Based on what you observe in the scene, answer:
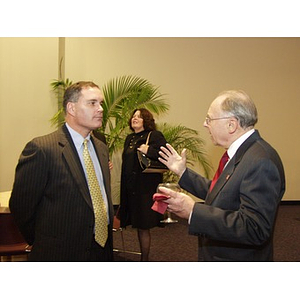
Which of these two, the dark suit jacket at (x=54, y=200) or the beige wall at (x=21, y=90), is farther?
the beige wall at (x=21, y=90)

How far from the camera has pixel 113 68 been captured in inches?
305

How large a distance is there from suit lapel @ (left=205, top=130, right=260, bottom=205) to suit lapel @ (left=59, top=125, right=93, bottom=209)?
2.38ft

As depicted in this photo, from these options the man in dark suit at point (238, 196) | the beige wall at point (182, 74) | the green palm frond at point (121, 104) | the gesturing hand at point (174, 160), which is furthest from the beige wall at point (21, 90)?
the man in dark suit at point (238, 196)

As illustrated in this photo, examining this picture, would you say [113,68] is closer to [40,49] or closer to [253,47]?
[40,49]

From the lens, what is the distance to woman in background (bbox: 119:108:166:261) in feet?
14.5

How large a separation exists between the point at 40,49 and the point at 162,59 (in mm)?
2404

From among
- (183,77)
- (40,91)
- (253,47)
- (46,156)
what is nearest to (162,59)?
(183,77)

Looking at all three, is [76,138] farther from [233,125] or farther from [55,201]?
[233,125]

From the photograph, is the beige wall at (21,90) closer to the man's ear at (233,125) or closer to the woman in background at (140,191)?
the woman in background at (140,191)

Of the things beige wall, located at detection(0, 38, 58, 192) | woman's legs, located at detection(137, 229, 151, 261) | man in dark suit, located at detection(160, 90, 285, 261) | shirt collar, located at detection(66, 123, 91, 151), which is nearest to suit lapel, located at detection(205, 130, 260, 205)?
man in dark suit, located at detection(160, 90, 285, 261)

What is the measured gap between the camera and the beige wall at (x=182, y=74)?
270 inches

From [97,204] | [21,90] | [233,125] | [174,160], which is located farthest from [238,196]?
[21,90]

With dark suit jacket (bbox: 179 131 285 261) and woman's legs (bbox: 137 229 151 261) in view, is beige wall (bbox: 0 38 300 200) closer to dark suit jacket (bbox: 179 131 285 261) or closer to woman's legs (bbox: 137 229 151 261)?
woman's legs (bbox: 137 229 151 261)

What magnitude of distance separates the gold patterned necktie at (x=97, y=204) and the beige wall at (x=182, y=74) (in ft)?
15.9
